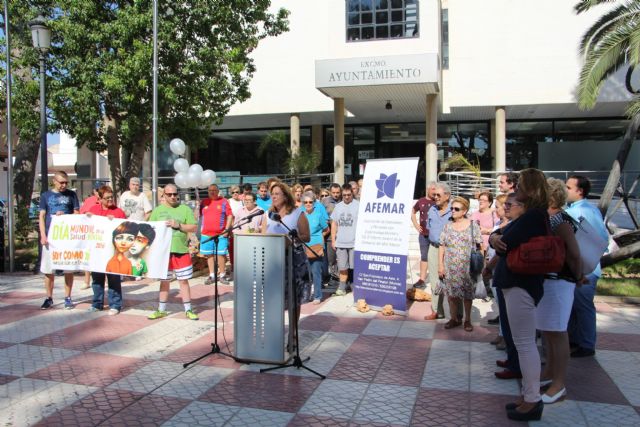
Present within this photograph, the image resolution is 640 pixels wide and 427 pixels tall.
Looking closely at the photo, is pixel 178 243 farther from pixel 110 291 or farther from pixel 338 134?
pixel 338 134

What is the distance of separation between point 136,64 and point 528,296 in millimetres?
10987

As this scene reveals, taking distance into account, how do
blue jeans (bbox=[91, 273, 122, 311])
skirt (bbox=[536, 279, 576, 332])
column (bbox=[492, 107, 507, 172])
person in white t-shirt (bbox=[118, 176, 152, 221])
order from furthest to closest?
column (bbox=[492, 107, 507, 172]), person in white t-shirt (bbox=[118, 176, 152, 221]), blue jeans (bbox=[91, 273, 122, 311]), skirt (bbox=[536, 279, 576, 332])

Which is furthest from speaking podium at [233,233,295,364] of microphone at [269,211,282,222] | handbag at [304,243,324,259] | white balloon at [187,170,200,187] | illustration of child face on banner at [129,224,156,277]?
white balloon at [187,170,200,187]

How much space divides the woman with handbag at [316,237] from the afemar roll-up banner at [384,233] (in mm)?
682

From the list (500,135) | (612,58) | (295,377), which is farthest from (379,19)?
(295,377)

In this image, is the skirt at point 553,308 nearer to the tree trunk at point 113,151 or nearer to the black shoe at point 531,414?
the black shoe at point 531,414

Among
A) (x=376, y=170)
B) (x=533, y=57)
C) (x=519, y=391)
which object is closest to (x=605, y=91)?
(x=533, y=57)

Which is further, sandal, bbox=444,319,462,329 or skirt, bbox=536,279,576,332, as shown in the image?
sandal, bbox=444,319,462,329

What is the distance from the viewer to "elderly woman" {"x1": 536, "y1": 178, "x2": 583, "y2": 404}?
4.19m

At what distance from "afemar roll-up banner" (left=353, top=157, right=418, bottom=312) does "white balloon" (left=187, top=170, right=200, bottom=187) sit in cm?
553

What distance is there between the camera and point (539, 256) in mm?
3859

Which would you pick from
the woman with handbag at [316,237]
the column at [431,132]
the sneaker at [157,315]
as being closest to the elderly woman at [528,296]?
the woman with handbag at [316,237]

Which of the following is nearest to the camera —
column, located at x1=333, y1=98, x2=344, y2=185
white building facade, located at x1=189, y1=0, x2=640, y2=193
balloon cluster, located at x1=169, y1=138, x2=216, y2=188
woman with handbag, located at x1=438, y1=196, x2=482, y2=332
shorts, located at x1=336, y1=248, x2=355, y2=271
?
woman with handbag, located at x1=438, y1=196, x2=482, y2=332

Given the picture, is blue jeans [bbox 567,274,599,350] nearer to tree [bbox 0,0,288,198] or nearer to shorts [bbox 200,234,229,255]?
shorts [bbox 200,234,229,255]
